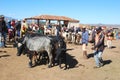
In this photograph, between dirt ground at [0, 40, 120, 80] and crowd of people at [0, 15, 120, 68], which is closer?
dirt ground at [0, 40, 120, 80]

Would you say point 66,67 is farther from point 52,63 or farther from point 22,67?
point 22,67

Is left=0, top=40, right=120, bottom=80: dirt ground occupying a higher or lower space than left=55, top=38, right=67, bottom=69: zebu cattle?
lower

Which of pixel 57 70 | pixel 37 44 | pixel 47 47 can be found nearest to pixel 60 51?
pixel 47 47

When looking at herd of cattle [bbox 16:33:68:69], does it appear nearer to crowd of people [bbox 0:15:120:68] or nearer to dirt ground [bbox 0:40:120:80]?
dirt ground [bbox 0:40:120:80]

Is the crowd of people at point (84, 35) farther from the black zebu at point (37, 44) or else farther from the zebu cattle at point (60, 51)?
the black zebu at point (37, 44)

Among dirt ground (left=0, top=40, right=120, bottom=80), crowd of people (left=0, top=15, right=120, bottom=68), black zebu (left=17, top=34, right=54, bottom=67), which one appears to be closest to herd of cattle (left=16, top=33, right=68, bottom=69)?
black zebu (left=17, top=34, right=54, bottom=67)

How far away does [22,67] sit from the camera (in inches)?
515

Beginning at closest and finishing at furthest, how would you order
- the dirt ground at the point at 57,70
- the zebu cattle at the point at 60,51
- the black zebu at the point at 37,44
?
the dirt ground at the point at 57,70 < the zebu cattle at the point at 60,51 < the black zebu at the point at 37,44

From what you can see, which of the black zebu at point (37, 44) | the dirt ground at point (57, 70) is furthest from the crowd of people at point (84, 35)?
the black zebu at point (37, 44)

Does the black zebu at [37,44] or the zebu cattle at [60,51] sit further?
the black zebu at [37,44]

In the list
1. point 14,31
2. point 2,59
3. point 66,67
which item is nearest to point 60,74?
point 66,67

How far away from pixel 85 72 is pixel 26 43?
3.43 m

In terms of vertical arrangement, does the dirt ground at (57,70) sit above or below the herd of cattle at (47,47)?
below

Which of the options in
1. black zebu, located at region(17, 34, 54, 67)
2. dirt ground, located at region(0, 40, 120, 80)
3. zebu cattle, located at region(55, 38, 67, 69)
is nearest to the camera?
dirt ground, located at region(0, 40, 120, 80)
